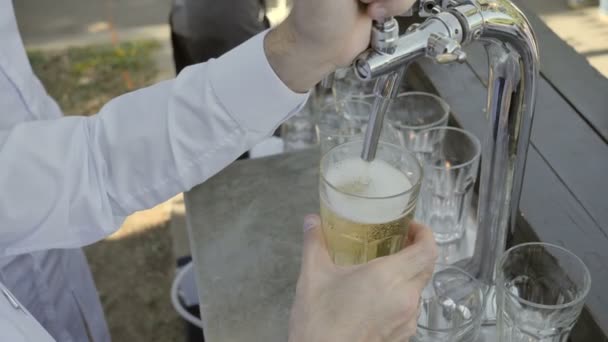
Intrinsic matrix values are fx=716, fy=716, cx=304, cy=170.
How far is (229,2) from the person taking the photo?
1.58 metres

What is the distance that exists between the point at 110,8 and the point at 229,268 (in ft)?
9.46

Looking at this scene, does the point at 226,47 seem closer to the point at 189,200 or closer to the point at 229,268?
the point at 189,200

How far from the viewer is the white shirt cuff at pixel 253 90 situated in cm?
78

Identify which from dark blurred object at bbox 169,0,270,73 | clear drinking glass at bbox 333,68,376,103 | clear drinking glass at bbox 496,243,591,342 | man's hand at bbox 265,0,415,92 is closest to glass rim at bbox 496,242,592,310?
clear drinking glass at bbox 496,243,591,342

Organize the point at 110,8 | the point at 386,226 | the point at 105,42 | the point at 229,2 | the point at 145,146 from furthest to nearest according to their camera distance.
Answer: the point at 110,8, the point at 105,42, the point at 229,2, the point at 145,146, the point at 386,226

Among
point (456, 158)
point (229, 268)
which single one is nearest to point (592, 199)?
point (456, 158)

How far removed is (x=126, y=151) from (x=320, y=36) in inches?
11.8

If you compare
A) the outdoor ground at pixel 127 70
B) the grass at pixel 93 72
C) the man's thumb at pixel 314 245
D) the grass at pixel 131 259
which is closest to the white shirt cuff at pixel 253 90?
the man's thumb at pixel 314 245

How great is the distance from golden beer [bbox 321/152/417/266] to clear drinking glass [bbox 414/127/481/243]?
0.21 m

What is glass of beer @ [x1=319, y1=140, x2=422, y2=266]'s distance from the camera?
0.71 meters

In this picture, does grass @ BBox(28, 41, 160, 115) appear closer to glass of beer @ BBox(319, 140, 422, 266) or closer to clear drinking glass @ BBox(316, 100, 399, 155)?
clear drinking glass @ BBox(316, 100, 399, 155)

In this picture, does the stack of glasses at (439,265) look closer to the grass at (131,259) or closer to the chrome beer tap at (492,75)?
the chrome beer tap at (492,75)

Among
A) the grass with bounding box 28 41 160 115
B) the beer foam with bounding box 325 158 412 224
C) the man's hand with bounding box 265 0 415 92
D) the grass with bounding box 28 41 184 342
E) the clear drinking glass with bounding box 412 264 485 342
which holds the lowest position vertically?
the grass with bounding box 28 41 184 342

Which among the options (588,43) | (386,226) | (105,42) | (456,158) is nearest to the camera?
(386,226)
